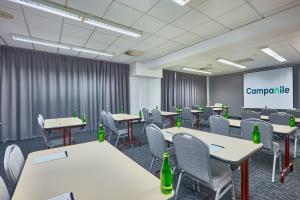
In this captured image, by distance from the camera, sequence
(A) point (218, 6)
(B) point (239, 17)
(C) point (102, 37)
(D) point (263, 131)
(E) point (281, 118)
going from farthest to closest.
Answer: (C) point (102, 37) → (E) point (281, 118) → (B) point (239, 17) → (A) point (218, 6) → (D) point (263, 131)

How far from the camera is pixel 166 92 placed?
8.27 metres

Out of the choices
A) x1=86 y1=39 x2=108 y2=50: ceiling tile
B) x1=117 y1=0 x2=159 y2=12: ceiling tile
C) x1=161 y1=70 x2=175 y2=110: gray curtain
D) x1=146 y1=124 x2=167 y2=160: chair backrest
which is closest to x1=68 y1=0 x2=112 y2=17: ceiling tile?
x1=117 y1=0 x2=159 y2=12: ceiling tile

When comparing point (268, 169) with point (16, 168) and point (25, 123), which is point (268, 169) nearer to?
point (16, 168)

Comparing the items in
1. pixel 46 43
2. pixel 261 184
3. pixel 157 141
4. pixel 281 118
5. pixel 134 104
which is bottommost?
pixel 261 184

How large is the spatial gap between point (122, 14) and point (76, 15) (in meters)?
0.85

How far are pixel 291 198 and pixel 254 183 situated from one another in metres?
0.42

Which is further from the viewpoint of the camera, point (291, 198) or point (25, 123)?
point (25, 123)

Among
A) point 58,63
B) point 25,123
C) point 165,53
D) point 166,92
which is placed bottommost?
point 25,123

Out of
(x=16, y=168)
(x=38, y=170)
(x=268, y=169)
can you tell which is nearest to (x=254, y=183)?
(x=268, y=169)

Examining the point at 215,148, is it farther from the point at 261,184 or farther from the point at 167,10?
the point at 167,10

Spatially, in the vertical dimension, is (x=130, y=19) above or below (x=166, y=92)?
above

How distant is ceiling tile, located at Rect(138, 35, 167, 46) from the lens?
4.05 metres

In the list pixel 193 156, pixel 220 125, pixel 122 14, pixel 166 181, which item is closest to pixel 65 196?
pixel 166 181

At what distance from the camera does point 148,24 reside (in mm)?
3285
